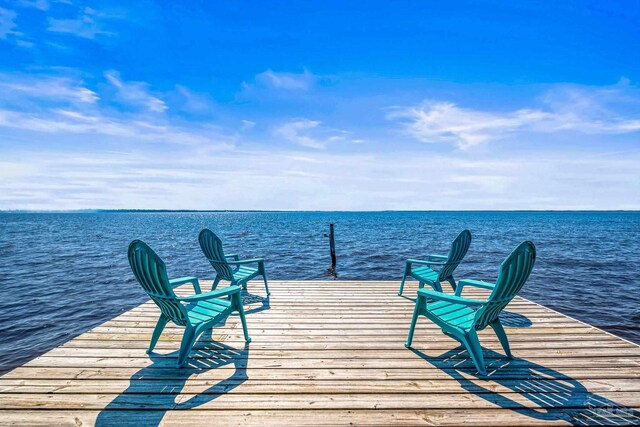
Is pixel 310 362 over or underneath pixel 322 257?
over

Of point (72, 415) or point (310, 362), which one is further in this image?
point (310, 362)

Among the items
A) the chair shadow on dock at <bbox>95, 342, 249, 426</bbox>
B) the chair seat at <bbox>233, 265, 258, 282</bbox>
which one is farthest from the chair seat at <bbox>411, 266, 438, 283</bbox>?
the chair shadow on dock at <bbox>95, 342, 249, 426</bbox>

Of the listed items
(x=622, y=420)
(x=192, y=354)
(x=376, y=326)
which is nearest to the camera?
(x=622, y=420)

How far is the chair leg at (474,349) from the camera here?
9.02 ft

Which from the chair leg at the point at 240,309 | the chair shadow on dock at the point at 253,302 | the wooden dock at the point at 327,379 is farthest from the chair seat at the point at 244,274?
the chair leg at the point at 240,309

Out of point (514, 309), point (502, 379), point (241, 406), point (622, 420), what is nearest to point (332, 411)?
point (241, 406)

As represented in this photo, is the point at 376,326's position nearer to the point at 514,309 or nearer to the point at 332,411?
the point at 332,411

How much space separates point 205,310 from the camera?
3.34 metres

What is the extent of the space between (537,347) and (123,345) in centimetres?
457

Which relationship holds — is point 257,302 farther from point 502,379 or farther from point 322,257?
point 322,257

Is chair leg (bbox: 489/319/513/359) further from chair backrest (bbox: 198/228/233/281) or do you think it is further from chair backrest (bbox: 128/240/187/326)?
chair backrest (bbox: 198/228/233/281)

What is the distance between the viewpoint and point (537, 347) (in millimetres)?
3332

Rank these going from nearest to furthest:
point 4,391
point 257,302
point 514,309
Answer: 1. point 4,391
2. point 514,309
3. point 257,302

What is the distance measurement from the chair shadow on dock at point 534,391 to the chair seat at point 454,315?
41cm
